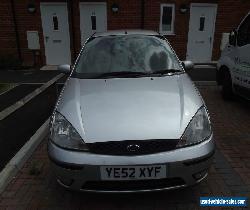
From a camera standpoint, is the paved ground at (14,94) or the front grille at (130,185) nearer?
the front grille at (130,185)

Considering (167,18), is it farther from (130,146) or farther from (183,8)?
(130,146)

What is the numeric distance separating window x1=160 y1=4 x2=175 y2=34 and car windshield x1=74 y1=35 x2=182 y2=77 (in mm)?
7396

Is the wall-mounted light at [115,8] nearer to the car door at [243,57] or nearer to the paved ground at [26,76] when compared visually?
the paved ground at [26,76]

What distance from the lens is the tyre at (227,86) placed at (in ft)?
21.0

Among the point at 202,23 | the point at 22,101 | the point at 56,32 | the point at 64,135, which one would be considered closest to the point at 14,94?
the point at 22,101

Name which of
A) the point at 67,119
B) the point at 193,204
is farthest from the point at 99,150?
the point at 193,204

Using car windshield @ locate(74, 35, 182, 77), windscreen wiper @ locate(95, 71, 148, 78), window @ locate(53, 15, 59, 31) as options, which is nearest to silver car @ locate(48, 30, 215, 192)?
windscreen wiper @ locate(95, 71, 148, 78)

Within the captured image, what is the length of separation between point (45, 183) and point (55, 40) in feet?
29.4

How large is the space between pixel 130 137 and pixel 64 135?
673mm

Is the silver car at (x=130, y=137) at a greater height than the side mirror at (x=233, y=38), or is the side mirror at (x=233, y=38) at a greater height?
the side mirror at (x=233, y=38)

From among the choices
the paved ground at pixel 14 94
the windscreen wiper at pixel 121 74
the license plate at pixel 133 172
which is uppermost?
the windscreen wiper at pixel 121 74

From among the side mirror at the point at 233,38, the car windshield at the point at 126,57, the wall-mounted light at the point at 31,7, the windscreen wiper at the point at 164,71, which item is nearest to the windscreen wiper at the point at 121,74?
the car windshield at the point at 126,57

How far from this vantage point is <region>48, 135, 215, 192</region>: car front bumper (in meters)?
2.48

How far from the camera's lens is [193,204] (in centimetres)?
294
